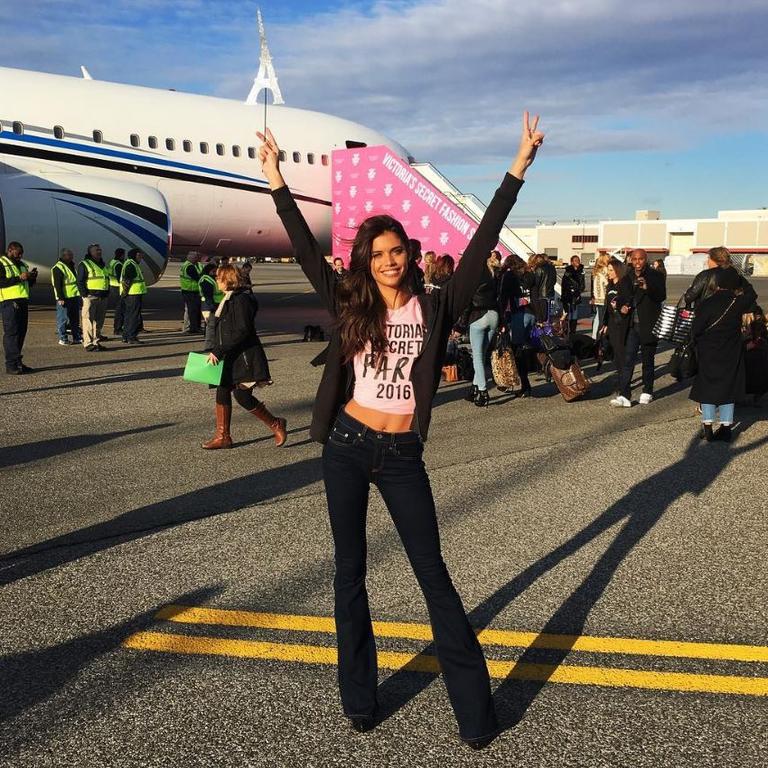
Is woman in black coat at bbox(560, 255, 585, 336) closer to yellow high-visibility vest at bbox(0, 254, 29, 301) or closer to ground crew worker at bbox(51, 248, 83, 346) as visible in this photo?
ground crew worker at bbox(51, 248, 83, 346)

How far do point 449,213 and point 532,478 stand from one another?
12978mm

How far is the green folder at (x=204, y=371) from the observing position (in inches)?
296

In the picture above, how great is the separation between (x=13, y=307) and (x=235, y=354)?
18.6 ft

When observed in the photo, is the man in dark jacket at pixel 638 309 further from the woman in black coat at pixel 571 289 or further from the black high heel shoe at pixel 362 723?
the black high heel shoe at pixel 362 723

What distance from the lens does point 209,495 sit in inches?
247

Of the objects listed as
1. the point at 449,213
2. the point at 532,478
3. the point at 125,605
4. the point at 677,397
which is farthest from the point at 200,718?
the point at 449,213

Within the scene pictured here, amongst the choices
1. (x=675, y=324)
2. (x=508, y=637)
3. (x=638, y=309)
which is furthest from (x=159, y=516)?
(x=675, y=324)

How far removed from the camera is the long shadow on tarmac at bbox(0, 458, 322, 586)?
16.3 feet

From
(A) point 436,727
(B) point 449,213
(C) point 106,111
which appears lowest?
(A) point 436,727

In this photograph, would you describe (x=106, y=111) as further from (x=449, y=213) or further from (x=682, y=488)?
(x=682, y=488)

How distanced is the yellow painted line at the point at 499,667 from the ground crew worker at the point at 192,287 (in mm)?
13232

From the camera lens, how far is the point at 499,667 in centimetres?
372

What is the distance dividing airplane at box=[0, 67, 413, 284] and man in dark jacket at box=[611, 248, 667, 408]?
1100 centimetres

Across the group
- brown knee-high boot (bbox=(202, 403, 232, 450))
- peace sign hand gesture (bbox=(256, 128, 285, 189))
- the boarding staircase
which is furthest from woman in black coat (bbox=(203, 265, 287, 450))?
the boarding staircase
